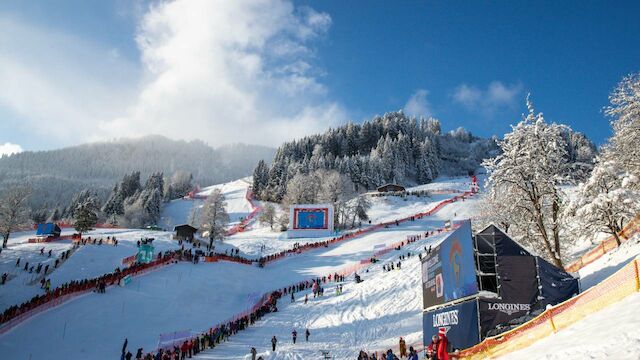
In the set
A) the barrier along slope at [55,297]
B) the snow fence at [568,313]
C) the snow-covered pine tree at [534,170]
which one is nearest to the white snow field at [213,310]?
the barrier along slope at [55,297]

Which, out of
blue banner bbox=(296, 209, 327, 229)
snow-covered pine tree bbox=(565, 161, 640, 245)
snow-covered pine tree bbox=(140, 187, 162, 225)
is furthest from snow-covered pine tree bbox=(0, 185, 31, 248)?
snow-covered pine tree bbox=(565, 161, 640, 245)

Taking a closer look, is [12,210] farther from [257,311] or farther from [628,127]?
[628,127]

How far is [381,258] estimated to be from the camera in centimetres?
4066

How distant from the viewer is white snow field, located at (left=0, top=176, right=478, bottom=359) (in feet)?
69.8

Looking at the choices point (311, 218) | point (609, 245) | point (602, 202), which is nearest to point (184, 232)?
point (311, 218)

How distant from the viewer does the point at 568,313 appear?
10156 millimetres

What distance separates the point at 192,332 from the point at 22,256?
20745mm

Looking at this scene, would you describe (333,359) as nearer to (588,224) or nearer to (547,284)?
(547,284)

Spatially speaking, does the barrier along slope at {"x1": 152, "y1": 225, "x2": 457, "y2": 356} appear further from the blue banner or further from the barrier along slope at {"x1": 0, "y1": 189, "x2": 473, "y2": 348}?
the blue banner

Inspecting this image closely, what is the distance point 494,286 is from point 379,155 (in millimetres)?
111938

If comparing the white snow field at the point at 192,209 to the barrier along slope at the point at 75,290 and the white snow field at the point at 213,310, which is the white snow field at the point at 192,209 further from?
the white snow field at the point at 213,310

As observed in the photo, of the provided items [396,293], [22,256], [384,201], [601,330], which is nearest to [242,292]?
[396,293]

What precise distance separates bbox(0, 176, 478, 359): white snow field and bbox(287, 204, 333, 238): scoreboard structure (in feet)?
48.4

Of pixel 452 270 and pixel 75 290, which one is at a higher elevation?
pixel 452 270
